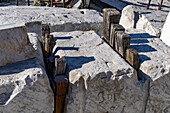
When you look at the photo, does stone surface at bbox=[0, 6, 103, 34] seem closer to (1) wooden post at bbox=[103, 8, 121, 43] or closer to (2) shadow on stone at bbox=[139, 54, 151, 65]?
(1) wooden post at bbox=[103, 8, 121, 43]

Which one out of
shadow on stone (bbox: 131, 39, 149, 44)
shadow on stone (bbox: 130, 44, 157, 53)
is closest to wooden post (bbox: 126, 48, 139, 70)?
shadow on stone (bbox: 130, 44, 157, 53)

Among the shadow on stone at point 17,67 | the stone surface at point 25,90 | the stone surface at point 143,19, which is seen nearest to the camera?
the stone surface at point 25,90

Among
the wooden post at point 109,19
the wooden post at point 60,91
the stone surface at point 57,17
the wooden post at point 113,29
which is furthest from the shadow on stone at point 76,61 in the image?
the stone surface at point 57,17

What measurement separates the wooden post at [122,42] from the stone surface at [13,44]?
94 centimetres

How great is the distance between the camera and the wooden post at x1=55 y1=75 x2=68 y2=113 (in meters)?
1.68

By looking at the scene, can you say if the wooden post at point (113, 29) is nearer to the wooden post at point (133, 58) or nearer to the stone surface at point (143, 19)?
the wooden post at point (133, 58)

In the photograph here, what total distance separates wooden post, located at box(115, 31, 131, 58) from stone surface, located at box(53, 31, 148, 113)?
0.46 feet

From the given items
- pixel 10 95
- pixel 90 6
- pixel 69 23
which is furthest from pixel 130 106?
pixel 90 6

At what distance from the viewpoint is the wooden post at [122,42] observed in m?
2.10

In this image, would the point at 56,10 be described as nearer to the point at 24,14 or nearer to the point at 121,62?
the point at 24,14

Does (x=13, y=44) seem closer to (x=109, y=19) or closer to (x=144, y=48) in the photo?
(x=109, y=19)

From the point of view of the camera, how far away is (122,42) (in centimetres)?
211

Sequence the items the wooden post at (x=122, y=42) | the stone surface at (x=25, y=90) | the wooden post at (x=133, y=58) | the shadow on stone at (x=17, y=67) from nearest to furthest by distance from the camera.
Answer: the stone surface at (x=25, y=90)
the shadow on stone at (x=17, y=67)
the wooden post at (x=133, y=58)
the wooden post at (x=122, y=42)

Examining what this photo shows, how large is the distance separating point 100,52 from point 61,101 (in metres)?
0.67
